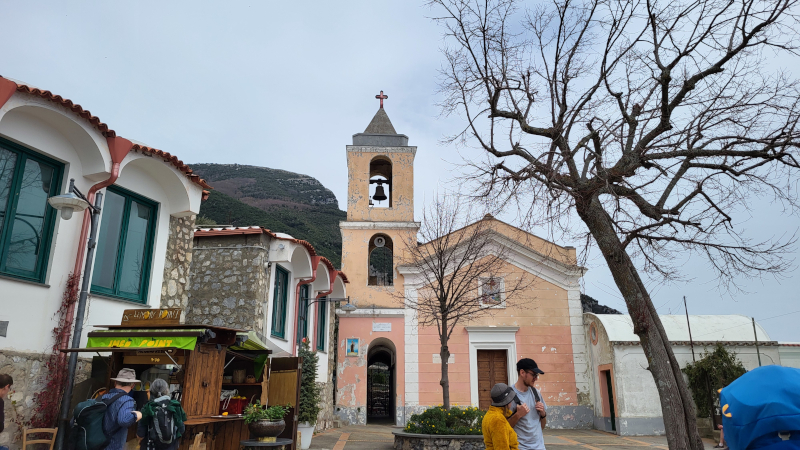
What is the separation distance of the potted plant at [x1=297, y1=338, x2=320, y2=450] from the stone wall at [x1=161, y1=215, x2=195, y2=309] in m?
3.82

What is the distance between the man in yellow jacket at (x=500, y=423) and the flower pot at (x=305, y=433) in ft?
27.8

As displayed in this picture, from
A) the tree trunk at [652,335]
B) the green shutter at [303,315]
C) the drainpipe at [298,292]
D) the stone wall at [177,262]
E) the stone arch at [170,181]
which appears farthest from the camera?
the green shutter at [303,315]

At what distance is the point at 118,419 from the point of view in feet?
16.1

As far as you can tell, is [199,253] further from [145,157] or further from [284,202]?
[284,202]

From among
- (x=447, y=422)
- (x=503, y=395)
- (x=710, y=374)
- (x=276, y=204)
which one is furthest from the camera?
(x=276, y=204)

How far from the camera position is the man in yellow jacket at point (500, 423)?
4129mm

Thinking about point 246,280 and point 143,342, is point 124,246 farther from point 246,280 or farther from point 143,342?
point 246,280

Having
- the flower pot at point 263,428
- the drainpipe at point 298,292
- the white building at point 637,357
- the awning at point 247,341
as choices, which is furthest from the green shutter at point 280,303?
the white building at point 637,357

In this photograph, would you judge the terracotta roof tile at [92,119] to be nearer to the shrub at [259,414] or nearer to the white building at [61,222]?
the white building at [61,222]

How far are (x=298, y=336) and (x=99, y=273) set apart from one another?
733 centimetres

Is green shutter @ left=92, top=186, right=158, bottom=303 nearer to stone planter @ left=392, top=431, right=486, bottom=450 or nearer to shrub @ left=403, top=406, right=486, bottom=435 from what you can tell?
stone planter @ left=392, top=431, right=486, bottom=450

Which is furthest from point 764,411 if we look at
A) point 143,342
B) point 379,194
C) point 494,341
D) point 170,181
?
point 379,194

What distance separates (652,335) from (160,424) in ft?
18.4

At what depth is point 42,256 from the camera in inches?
245
